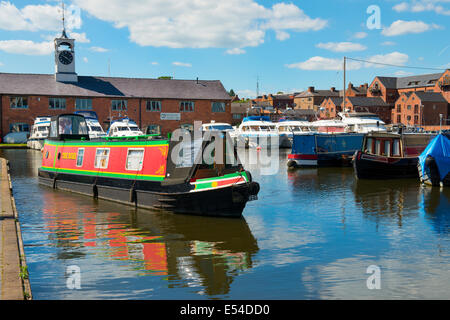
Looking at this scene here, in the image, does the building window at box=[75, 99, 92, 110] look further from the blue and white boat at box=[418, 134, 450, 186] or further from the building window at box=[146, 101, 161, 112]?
the blue and white boat at box=[418, 134, 450, 186]

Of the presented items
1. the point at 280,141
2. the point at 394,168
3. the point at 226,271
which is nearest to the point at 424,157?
→ the point at 394,168

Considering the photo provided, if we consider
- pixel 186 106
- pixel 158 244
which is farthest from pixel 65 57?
pixel 158 244

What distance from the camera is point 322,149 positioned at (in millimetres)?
28109

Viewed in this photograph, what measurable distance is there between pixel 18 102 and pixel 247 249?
1735 inches

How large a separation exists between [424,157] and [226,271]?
1465 centimetres

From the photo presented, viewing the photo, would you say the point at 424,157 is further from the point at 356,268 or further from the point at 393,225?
the point at 356,268

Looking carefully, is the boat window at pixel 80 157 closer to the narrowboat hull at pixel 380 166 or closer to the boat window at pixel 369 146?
the narrowboat hull at pixel 380 166

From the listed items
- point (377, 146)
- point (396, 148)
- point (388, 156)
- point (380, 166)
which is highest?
point (377, 146)

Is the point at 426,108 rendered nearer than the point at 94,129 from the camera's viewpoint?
No

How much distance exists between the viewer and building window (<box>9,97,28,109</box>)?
4631 cm

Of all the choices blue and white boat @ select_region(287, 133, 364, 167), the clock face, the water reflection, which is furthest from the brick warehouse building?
the water reflection

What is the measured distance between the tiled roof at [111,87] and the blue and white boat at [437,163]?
123 feet

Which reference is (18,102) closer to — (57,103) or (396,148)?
(57,103)

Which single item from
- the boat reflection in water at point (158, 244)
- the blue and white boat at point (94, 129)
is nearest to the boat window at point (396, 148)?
the boat reflection in water at point (158, 244)
